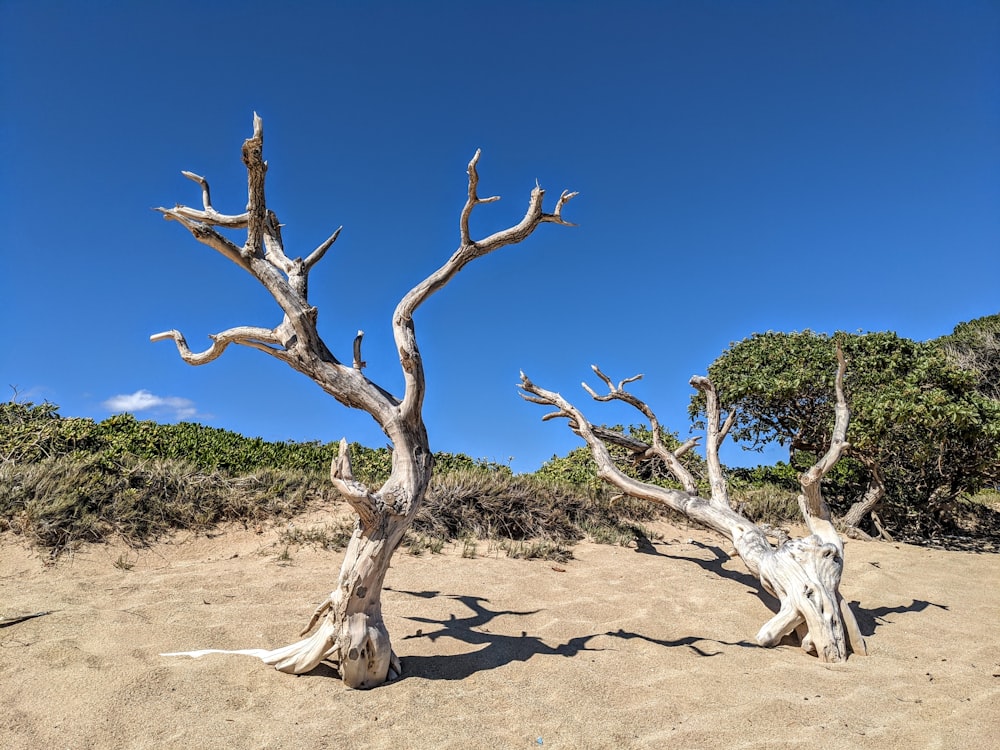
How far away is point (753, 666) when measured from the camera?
5.04m

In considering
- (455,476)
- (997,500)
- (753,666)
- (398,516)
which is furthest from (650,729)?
(997,500)

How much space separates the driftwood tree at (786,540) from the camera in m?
5.75

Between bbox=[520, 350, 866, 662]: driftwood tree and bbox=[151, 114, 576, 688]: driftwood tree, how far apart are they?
3.61 metres

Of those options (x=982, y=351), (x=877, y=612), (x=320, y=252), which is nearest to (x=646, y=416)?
(x=877, y=612)

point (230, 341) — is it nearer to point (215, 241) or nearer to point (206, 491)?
point (215, 241)

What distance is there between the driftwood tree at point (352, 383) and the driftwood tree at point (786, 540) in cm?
361

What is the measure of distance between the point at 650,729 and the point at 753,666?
1.67 meters

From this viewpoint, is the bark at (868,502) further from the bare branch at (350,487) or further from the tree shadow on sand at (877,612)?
the bare branch at (350,487)

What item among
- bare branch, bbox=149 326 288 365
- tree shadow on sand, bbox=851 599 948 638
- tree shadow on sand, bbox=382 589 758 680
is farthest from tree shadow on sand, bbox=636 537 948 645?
bare branch, bbox=149 326 288 365

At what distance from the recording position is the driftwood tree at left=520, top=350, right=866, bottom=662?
18.9 feet

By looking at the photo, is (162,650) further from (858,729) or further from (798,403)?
(798,403)

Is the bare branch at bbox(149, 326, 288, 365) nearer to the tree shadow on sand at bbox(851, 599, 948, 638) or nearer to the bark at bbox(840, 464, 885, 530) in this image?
the tree shadow on sand at bbox(851, 599, 948, 638)

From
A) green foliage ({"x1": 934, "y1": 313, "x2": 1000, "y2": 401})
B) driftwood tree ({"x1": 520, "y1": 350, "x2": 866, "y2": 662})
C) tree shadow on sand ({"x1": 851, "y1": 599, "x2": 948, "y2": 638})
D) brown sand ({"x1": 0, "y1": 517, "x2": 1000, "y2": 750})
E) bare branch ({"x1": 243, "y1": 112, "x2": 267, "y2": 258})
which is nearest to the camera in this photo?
brown sand ({"x1": 0, "y1": 517, "x2": 1000, "y2": 750})

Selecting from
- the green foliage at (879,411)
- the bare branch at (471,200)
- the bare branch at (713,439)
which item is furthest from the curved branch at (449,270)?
the green foliage at (879,411)
